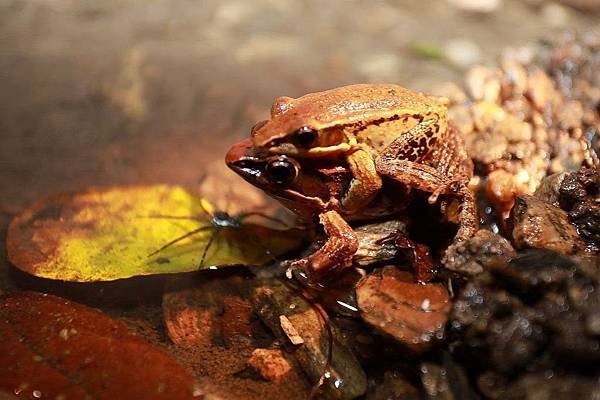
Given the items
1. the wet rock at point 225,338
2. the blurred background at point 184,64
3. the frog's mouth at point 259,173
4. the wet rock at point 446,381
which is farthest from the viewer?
the blurred background at point 184,64

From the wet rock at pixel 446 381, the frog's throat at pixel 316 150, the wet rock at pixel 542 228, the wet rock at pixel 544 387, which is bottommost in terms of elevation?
the wet rock at pixel 446 381

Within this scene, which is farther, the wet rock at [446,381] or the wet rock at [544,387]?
the wet rock at [446,381]

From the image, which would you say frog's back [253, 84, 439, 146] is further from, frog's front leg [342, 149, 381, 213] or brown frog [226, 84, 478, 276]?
frog's front leg [342, 149, 381, 213]

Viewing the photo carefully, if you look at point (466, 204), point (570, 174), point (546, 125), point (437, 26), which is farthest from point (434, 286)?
point (437, 26)

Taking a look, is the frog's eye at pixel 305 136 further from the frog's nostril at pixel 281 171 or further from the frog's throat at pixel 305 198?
the frog's throat at pixel 305 198

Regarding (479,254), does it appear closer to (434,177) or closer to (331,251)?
(434,177)

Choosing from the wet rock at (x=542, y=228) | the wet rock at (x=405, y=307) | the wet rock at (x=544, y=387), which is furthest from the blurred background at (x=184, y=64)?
the wet rock at (x=544, y=387)

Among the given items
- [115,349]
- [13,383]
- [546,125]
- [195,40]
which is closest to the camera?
[13,383]

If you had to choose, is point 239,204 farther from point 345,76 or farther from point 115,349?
point 345,76
